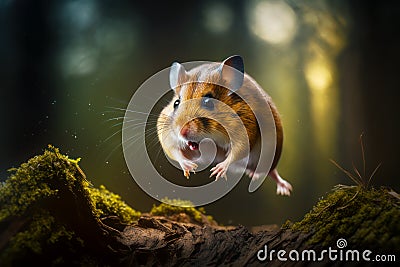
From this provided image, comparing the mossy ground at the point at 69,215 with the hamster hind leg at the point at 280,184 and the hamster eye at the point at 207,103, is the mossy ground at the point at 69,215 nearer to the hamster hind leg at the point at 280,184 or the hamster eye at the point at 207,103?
the hamster hind leg at the point at 280,184

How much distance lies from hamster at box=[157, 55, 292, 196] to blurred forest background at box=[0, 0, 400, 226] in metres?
0.07

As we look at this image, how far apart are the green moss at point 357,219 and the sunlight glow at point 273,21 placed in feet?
2.39

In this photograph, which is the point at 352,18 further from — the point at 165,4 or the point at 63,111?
the point at 63,111

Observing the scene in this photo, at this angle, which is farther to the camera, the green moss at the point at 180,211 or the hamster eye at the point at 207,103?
the green moss at the point at 180,211

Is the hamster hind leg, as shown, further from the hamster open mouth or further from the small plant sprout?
the hamster open mouth

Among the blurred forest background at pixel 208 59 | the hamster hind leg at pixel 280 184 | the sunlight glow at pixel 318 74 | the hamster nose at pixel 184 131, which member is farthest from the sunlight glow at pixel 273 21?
the hamster hind leg at pixel 280 184

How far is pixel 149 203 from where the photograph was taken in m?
1.90

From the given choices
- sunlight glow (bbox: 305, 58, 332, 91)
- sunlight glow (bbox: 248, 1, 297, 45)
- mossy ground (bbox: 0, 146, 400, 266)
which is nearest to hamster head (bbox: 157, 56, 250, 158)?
sunlight glow (bbox: 248, 1, 297, 45)

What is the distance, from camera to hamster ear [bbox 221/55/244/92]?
1.59m

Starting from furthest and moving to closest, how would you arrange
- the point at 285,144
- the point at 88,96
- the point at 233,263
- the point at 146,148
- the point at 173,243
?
1. the point at 285,144
2. the point at 146,148
3. the point at 88,96
4. the point at 173,243
5. the point at 233,263

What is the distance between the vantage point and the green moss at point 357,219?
1172mm

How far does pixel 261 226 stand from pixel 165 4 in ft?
3.92

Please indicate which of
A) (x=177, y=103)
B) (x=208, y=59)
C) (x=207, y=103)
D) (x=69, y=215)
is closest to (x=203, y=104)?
(x=207, y=103)

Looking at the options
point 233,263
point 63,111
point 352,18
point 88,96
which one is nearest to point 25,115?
point 63,111
